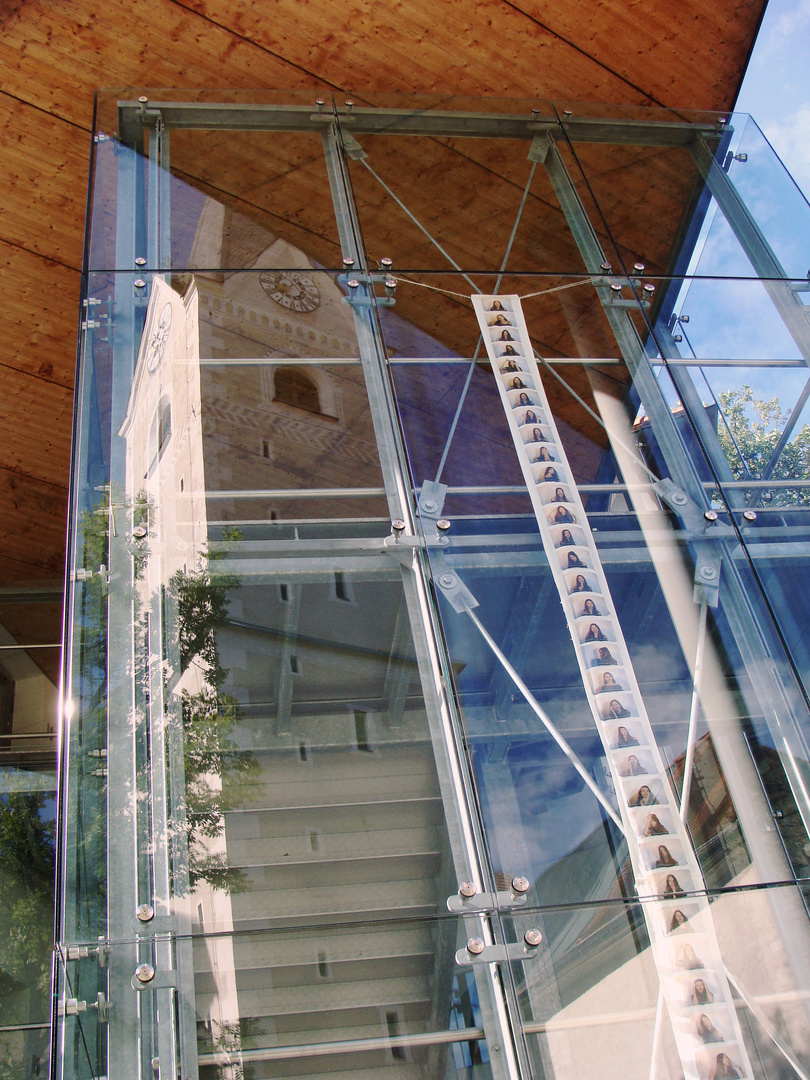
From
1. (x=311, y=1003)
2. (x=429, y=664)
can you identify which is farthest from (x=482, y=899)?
(x=429, y=664)

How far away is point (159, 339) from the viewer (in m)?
3.87

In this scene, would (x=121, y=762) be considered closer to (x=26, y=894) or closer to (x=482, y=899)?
(x=482, y=899)

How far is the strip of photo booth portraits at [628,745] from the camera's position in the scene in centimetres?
244

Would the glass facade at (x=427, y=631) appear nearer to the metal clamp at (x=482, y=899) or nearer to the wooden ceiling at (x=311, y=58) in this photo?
the metal clamp at (x=482, y=899)

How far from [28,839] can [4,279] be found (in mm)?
3433

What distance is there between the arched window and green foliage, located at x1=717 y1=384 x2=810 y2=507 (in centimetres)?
169

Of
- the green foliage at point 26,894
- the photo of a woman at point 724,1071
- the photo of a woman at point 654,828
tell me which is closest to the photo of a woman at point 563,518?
the photo of a woman at point 654,828

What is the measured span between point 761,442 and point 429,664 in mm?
1862

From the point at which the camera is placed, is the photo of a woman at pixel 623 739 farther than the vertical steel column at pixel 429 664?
Yes

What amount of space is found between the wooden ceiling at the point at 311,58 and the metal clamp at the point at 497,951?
3640 millimetres

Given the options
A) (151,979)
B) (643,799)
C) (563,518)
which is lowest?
(151,979)

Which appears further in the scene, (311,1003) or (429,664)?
(429,664)

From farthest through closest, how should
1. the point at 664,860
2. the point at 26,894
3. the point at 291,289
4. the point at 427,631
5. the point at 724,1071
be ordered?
the point at 26,894, the point at 291,289, the point at 427,631, the point at 664,860, the point at 724,1071

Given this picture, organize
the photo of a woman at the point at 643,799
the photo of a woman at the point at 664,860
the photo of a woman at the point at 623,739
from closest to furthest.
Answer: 1. the photo of a woman at the point at 664,860
2. the photo of a woman at the point at 643,799
3. the photo of a woman at the point at 623,739
